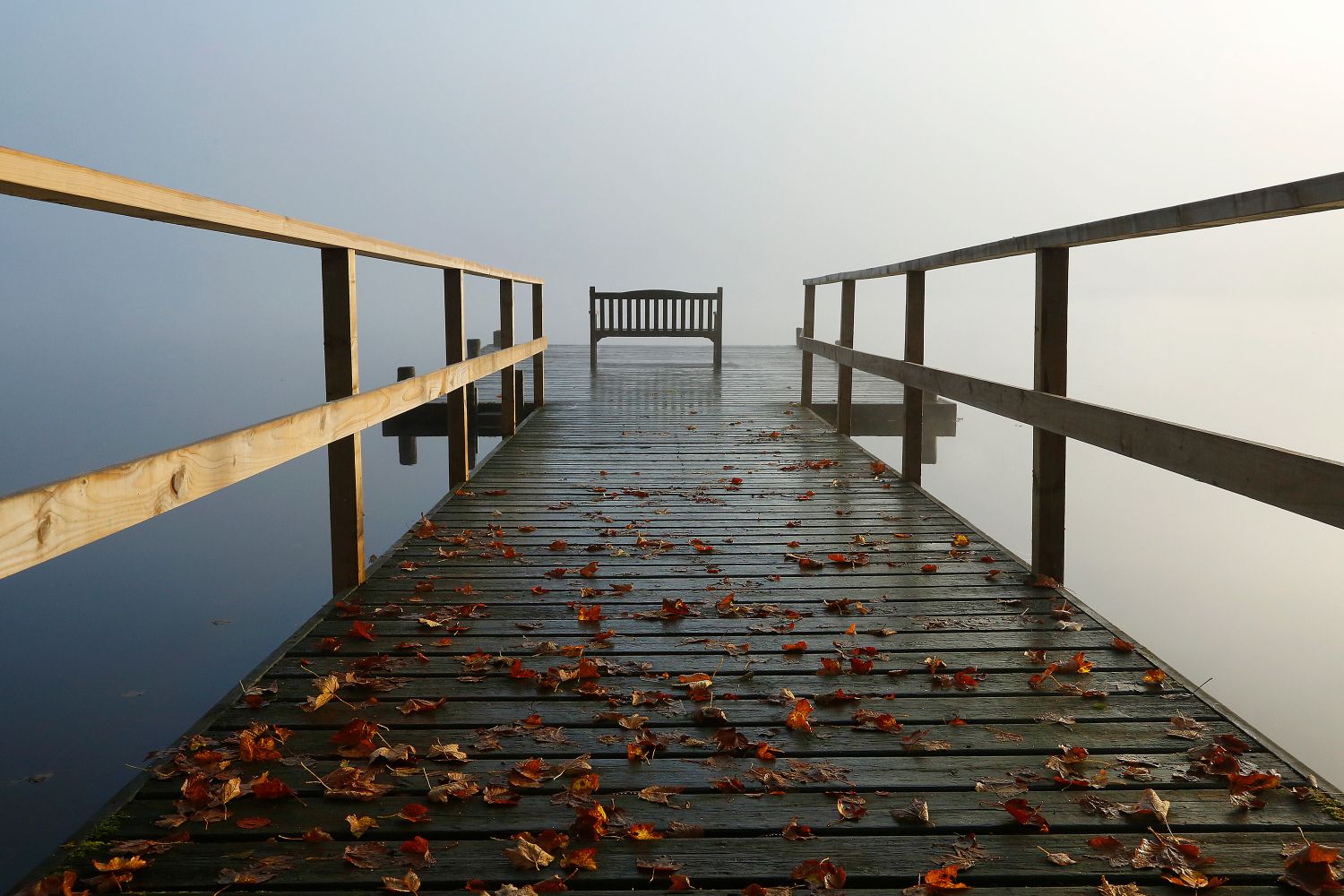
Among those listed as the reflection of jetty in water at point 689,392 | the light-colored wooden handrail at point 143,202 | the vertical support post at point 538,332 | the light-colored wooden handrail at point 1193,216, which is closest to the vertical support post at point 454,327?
the light-colored wooden handrail at point 143,202

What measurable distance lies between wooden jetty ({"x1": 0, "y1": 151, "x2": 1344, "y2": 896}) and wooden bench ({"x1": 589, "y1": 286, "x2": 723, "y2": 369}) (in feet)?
30.5

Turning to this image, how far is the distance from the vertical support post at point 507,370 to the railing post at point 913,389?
120 inches

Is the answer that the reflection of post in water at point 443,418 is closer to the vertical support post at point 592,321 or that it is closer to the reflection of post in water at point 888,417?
the vertical support post at point 592,321

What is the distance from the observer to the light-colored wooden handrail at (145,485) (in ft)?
5.27

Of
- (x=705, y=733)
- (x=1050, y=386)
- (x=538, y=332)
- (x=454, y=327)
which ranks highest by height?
(x=538, y=332)

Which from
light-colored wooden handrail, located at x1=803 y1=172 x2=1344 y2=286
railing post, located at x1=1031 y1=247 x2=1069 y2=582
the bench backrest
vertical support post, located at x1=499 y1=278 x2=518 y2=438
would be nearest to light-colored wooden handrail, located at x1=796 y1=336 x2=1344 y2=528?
railing post, located at x1=1031 y1=247 x2=1069 y2=582

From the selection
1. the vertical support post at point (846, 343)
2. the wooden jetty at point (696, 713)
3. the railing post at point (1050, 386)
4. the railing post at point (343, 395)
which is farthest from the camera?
the vertical support post at point (846, 343)

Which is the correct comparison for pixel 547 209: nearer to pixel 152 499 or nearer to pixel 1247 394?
pixel 152 499

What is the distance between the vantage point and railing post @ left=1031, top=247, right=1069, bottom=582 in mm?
3768

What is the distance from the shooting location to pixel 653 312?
45.0 feet

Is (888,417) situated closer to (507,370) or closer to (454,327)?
(507,370)

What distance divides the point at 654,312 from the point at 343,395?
10.2 m

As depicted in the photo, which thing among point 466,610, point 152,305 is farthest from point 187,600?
point 152,305

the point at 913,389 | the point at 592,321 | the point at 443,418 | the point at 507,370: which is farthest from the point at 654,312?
the point at 913,389
